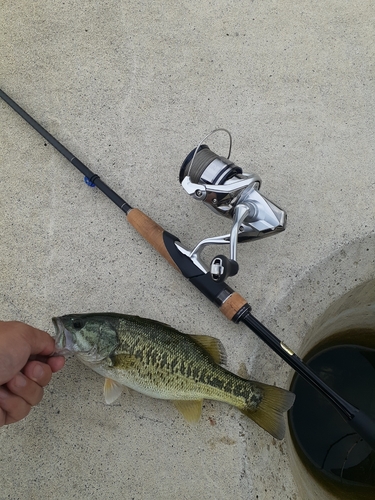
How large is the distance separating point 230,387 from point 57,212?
126cm

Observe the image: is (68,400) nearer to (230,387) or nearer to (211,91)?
(230,387)

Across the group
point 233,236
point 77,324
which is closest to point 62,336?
point 77,324

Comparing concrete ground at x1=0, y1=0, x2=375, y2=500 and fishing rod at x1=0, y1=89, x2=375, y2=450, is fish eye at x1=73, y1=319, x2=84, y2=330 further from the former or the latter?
fishing rod at x1=0, y1=89, x2=375, y2=450

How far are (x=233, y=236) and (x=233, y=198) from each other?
0.16 meters

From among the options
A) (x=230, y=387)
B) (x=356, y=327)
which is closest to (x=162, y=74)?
(x=230, y=387)

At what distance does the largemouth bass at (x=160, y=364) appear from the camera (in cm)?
170

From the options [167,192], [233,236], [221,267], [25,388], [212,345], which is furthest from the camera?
[167,192]

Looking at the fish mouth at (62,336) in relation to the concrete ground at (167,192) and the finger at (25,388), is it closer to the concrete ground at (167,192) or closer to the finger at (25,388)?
the finger at (25,388)

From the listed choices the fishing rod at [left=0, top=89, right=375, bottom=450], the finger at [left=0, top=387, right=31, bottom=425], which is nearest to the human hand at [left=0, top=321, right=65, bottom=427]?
the finger at [left=0, top=387, right=31, bottom=425]

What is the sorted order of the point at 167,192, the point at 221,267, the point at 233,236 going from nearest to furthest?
the point at 221,267
the point at 233,236
the point at 167,192

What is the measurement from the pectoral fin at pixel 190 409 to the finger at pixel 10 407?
0.66 meters

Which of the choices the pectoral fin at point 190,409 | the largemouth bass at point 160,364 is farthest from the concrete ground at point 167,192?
the largemouth bass at point 160,364

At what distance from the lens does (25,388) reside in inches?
66.4

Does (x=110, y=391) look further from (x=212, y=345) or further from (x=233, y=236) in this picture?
(x=233, y=236)
